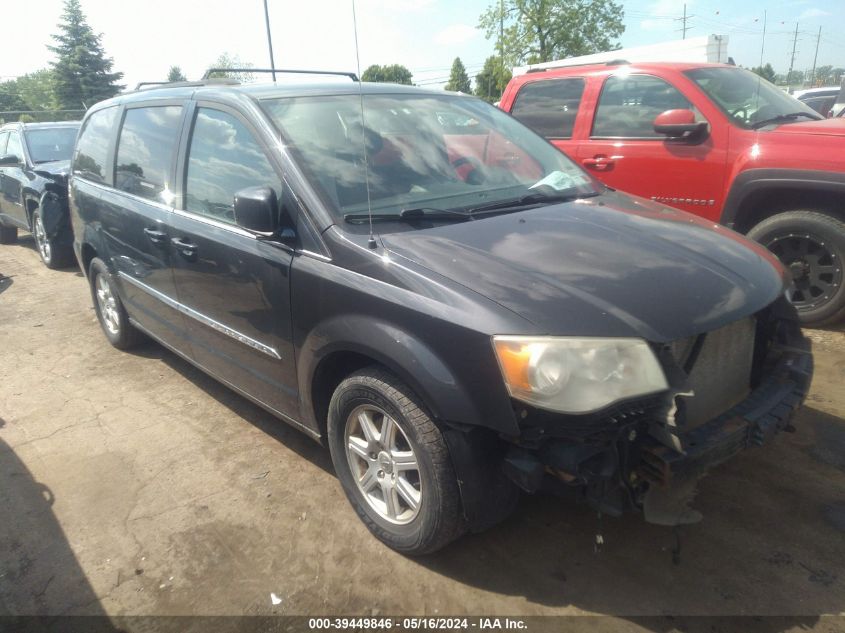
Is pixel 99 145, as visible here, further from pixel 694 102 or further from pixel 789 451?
pixel 789 451

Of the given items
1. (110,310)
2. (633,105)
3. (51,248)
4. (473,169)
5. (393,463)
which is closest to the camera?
(393,463)

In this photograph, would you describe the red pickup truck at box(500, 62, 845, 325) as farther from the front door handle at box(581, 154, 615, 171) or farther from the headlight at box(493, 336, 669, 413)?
the headlight at box(493, 336, 669, 413)

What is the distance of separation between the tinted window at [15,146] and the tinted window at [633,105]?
7.53m

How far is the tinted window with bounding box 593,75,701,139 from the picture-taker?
16.0 feet

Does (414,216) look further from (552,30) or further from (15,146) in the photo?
(552,30)

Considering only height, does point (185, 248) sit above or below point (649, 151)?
below

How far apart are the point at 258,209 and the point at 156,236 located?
4.23 ft

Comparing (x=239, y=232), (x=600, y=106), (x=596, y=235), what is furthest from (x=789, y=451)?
(x=600, y=106)

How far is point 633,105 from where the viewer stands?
5062mm

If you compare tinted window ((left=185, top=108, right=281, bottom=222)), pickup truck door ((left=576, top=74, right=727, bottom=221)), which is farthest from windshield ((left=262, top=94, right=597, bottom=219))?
pickup truck door ((left=576, top=74, right=727, bottom=221))

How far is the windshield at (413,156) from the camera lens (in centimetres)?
268

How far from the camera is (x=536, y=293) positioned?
208 centimetres

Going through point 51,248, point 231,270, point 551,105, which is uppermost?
point 551,105

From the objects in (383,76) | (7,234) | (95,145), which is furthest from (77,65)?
(95,145)
